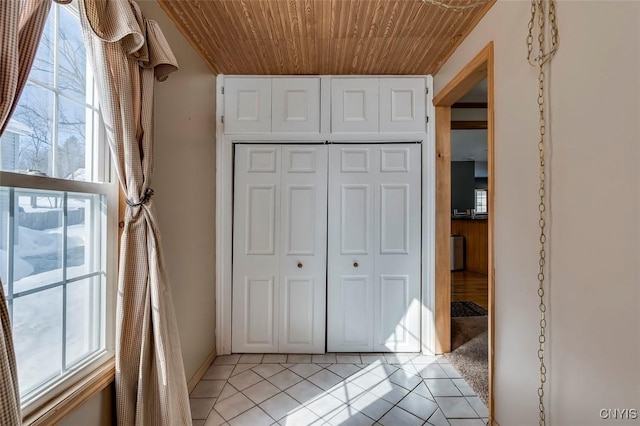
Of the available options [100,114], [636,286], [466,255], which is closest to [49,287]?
[100,114]

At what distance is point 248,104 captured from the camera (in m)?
2.36

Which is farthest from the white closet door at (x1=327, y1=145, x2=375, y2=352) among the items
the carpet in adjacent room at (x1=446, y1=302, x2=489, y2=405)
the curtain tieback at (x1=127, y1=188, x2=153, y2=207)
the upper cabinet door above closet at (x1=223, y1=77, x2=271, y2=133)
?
the curtain tieback at (x1=127, y1=188, x2=153, y2=207)

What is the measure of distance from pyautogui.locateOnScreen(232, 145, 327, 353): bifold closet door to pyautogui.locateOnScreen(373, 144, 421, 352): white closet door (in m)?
0.50

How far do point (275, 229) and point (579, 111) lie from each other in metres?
2.01

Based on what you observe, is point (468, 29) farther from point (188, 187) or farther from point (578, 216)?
point (188, 187)

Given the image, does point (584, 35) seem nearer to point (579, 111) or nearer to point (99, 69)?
point (579, 111)

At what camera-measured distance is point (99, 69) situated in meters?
1.06

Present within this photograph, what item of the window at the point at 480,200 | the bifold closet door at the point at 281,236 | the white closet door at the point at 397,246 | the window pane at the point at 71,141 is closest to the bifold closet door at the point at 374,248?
the white closet door at the point at 397,246

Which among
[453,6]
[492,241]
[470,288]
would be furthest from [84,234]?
[470,288]

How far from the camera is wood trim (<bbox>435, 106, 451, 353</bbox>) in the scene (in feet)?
7.61

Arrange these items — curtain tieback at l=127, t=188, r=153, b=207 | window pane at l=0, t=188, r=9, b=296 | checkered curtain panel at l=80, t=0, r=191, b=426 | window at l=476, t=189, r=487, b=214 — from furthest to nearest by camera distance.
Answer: window at l=476, t=189, r=487, b=214 → curtain tieback at l=127, t=188, r=153, b=207 → checkered curtain panel at l=80, t=0, r=191, b=426 → window pane at l=0, t=188, r=9, b=296

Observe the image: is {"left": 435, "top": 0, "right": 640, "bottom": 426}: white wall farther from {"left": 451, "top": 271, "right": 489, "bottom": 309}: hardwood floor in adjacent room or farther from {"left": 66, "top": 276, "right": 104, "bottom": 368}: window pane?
{"left": 451, "top": 271, "right": 489, "bottom": 309}: hardwood floor in adjacent room

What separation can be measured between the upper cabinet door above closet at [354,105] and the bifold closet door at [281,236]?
0.30 metres

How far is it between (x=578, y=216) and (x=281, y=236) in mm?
1910
